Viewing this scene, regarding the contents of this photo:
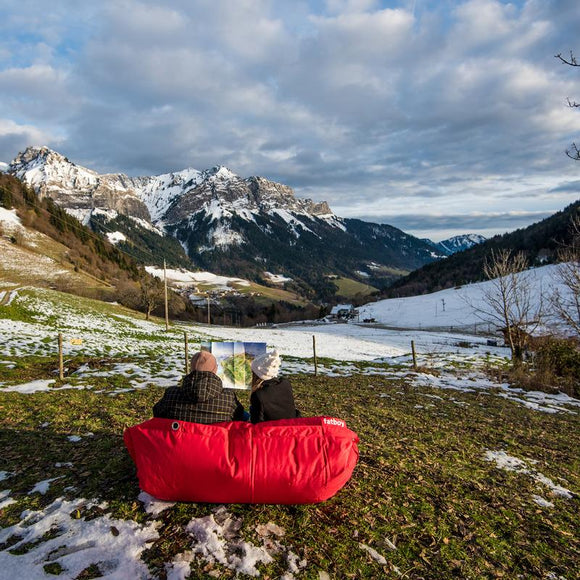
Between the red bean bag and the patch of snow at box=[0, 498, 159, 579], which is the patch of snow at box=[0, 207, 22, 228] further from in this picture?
the red bean bag

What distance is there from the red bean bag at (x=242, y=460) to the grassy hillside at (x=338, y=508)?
1.16 feet

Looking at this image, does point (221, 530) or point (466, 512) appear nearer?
point (221, 530)

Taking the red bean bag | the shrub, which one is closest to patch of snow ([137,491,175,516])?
the red bean bag

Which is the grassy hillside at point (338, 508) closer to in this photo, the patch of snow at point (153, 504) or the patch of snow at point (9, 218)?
the patch of snow at point (153, 504)

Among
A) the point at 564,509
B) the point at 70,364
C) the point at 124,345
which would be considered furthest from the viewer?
the point at 124,345

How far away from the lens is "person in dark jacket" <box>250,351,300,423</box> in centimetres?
558

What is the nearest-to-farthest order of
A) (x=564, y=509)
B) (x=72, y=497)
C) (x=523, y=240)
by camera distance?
(x=72, y=497) < (x=564, y=509) < (x=523, y=240)

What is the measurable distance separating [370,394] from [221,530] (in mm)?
11104

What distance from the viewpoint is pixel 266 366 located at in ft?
19.0

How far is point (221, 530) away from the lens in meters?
4.56

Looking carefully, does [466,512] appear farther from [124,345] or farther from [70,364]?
[124,345]

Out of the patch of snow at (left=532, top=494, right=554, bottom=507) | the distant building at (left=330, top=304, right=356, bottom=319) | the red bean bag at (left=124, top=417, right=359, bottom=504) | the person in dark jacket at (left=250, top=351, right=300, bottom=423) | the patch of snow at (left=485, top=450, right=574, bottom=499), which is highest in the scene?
the person in dark jacket at (left=250, top=351, right=300, bottom=423)

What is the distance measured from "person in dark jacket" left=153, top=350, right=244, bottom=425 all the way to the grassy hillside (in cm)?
118

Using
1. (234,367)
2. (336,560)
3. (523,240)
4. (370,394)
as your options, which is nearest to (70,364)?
(234,367)
